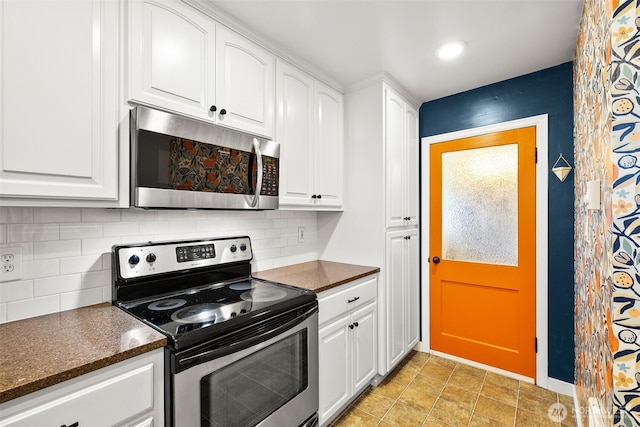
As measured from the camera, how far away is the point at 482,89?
2.50 metres

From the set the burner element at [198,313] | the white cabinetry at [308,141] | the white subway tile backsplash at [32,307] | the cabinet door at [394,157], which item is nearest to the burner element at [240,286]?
the burner element at [198,313]

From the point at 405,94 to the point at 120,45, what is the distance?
207 centimetres

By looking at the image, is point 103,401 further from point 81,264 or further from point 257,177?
point 257,177

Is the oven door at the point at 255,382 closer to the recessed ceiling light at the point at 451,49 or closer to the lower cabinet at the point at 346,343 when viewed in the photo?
the lower cabinet at the point at 346,343

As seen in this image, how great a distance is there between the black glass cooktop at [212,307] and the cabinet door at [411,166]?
1402 mm

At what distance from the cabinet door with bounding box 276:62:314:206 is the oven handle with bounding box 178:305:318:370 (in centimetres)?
74

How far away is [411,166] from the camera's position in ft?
8.79

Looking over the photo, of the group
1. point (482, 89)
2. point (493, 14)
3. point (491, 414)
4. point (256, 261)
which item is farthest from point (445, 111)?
point (491, 414)

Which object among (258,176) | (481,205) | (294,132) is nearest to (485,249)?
(481,205)

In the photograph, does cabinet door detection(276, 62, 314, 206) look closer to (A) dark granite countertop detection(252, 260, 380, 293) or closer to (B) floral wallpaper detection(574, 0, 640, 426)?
(A) dark granite countertop detection(252, 260, 380, 293)

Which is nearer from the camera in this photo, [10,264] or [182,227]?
[10,264]

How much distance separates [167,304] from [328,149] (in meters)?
1.49

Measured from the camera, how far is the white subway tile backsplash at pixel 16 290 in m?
1.18

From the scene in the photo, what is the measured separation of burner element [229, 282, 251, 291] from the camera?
168cm
